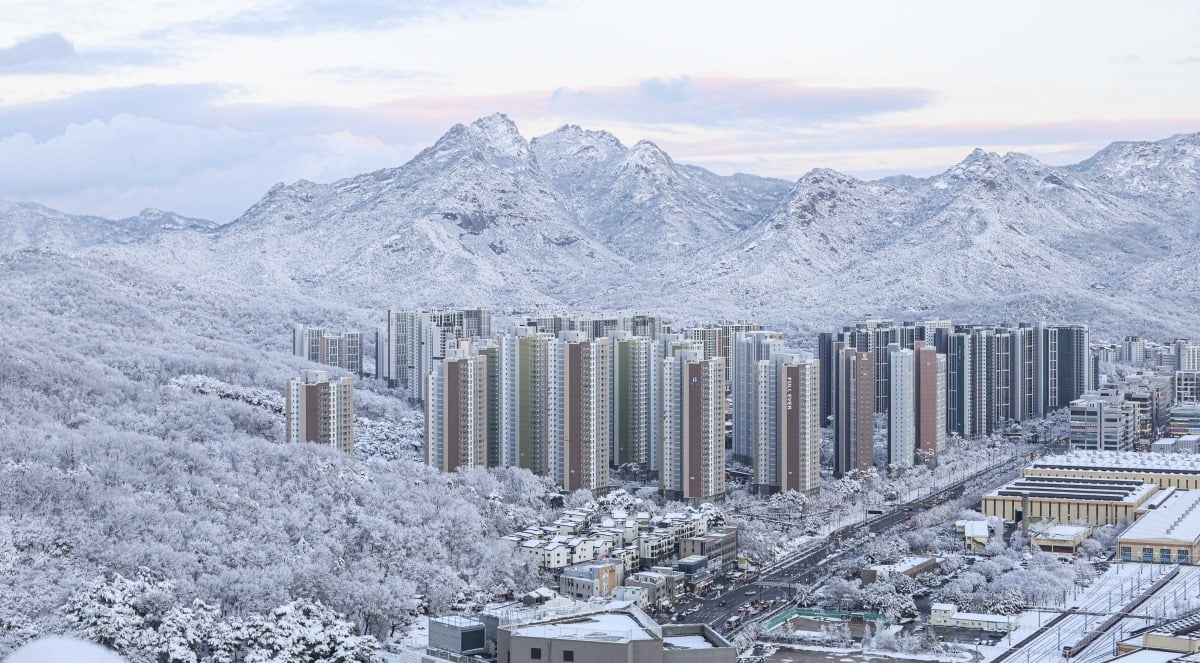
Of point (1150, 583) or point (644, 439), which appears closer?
point (1150, 583)

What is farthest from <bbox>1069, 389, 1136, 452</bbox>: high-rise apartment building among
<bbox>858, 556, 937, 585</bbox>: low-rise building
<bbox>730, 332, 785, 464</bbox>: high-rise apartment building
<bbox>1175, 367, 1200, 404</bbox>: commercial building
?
<bbox>858, 556, 937, 585</bbox>: low-rise building

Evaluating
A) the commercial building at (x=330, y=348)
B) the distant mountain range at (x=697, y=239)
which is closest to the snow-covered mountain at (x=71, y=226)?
the distant mountain range at (x=697, y=239)

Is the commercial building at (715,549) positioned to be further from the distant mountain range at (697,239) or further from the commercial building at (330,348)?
the distant mountain range at (697,239)

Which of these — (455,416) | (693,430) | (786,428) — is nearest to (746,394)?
(786,428)

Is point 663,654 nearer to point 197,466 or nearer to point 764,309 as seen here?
point 197,466

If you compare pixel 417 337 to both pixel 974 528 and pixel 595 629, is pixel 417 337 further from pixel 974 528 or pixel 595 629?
pixel 595 629

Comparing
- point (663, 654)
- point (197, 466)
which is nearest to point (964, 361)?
point (197, 466)
